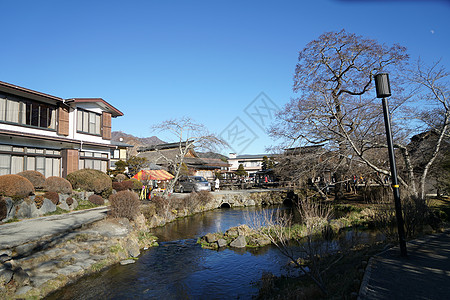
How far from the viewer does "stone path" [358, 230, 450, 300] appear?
14.9ft

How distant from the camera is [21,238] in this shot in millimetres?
8492

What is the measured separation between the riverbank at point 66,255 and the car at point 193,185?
1312 centimetres

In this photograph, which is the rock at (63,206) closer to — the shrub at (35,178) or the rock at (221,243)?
the shrub at (35,178)

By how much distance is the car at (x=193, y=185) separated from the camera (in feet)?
90.2

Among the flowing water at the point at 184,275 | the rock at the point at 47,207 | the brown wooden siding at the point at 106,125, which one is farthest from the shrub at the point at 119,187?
the flowing water at the point at 184,275

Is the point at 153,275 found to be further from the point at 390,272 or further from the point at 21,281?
the point at 390,272

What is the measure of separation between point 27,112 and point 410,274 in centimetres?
2041

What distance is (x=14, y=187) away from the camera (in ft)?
38.4

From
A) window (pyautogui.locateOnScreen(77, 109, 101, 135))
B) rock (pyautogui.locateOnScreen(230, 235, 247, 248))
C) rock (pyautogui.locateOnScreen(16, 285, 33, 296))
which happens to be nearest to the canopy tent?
window (pyautogui.locateOnScreen(77, 109, 101, 135))

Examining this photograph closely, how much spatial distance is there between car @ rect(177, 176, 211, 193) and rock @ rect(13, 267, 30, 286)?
66.8 ft

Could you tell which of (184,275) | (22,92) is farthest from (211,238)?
(22,92)

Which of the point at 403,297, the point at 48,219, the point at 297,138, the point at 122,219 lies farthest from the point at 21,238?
the point at 297,138

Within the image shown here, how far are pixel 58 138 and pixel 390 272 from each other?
62.9 ft

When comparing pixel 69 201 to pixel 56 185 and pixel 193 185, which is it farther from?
pixel 193 185
